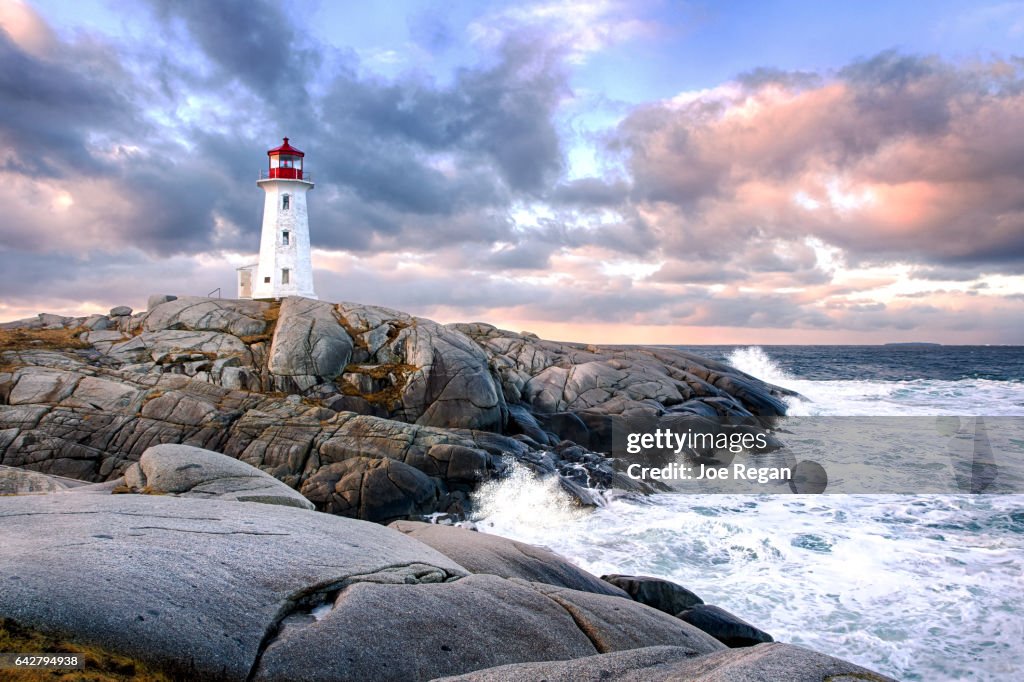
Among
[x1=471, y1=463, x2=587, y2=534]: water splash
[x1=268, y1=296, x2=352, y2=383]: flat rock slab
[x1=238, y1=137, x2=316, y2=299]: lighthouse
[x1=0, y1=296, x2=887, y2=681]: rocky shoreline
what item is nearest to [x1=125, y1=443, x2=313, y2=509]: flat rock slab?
[x1=0, y1=296, x2=887, y2=681]: rocky shoreline

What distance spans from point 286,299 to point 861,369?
78.9 metres

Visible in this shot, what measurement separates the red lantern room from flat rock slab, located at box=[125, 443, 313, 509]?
31.7m

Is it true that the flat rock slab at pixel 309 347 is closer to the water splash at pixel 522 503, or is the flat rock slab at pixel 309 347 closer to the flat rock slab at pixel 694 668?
the water splash at pixel 522 503

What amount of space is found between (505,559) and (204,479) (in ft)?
18.5

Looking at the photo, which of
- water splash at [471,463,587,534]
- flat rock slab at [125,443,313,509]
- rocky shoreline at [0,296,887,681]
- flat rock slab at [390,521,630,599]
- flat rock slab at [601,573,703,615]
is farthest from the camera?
water splash at [471,463,587,534]

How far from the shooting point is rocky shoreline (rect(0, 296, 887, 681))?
5602 millimetres

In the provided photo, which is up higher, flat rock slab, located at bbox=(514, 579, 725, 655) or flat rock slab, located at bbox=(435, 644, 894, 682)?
flat rock slab, located at bbox=(435, 644, 894, 682)

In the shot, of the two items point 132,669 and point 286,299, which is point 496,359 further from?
point 132,669

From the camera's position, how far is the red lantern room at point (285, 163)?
41.0 m

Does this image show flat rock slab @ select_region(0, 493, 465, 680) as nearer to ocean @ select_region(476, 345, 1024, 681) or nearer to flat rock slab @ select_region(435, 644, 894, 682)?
flat rock slab @ select_region(435, 644, 894, 682)

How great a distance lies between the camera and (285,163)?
4112 cm

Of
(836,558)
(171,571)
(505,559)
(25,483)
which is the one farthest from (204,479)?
(836,558)

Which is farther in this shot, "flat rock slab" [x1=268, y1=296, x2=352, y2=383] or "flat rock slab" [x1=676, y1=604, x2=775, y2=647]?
"flat rock slab" [x1=268, y1=296, x2=352, y2=383]

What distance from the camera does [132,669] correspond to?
5238 mm
